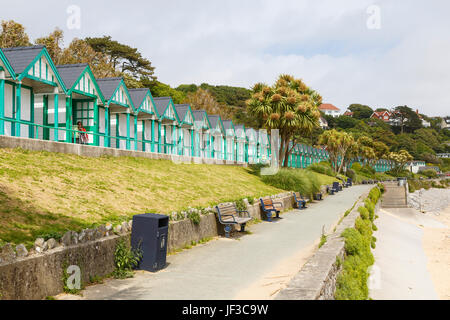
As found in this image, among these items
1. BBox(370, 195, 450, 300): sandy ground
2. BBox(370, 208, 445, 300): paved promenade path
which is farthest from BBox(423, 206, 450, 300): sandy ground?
BBox(370, 208, 445, 300): paved promenade path

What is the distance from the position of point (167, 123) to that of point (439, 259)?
20.6 metres

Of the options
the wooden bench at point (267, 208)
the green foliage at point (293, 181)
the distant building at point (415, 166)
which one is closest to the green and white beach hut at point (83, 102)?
the wooden bench at point (267, 208)

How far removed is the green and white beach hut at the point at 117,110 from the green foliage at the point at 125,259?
1603cm

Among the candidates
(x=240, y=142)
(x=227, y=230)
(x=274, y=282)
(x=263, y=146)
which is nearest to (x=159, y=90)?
(x=263, y=146)

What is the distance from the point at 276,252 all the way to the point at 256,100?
2034 centimetres

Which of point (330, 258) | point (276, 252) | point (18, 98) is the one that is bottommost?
point (276, 252)

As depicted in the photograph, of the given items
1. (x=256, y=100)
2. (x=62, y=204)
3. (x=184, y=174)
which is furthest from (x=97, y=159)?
(x=256, y=100)

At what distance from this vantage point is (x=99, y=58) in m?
48.3

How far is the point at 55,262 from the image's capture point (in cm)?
588

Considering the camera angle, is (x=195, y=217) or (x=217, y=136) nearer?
(x=195, y=217)

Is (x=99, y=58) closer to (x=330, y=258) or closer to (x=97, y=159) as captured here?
(x=97, y=159)

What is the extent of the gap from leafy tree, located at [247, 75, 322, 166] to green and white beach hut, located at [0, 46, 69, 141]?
1384cm

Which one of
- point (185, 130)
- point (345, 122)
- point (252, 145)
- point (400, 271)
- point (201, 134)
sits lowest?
point (400, 271)

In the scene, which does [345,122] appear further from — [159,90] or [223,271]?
[223,271]
